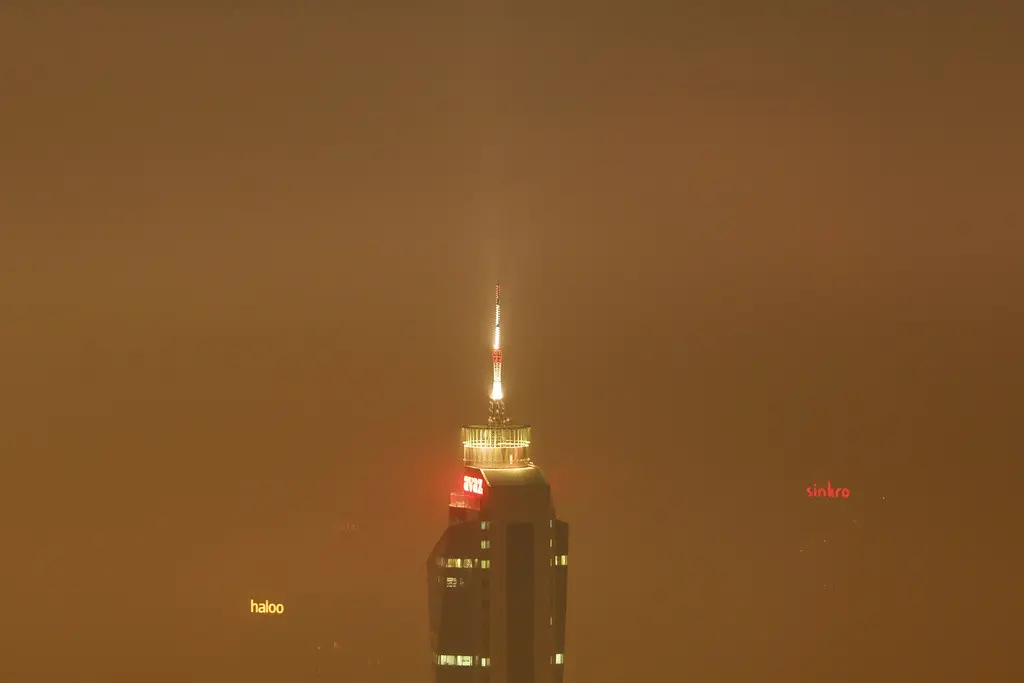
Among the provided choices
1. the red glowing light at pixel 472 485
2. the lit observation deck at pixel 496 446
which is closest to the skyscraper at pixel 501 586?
the red glowing light at pixel 472 485

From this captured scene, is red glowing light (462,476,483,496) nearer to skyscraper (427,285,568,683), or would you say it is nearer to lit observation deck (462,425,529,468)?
skyscraper (427,285,568,683)

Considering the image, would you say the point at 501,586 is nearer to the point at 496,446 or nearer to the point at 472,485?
the point at 472,485

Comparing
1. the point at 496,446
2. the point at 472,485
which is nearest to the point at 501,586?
the point at 472,485

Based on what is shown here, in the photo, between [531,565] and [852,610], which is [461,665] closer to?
[531,565]

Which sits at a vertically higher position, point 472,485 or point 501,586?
point 472,485

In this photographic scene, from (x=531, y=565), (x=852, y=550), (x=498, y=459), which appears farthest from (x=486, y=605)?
(x=852, y=550)

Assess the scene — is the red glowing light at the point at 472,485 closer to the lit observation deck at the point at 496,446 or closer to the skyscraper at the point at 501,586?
the skyscraper at the point at 501,586

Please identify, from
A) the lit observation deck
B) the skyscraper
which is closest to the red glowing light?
the skyscraper

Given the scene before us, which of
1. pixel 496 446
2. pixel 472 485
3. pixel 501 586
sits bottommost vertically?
pixel 501 586
